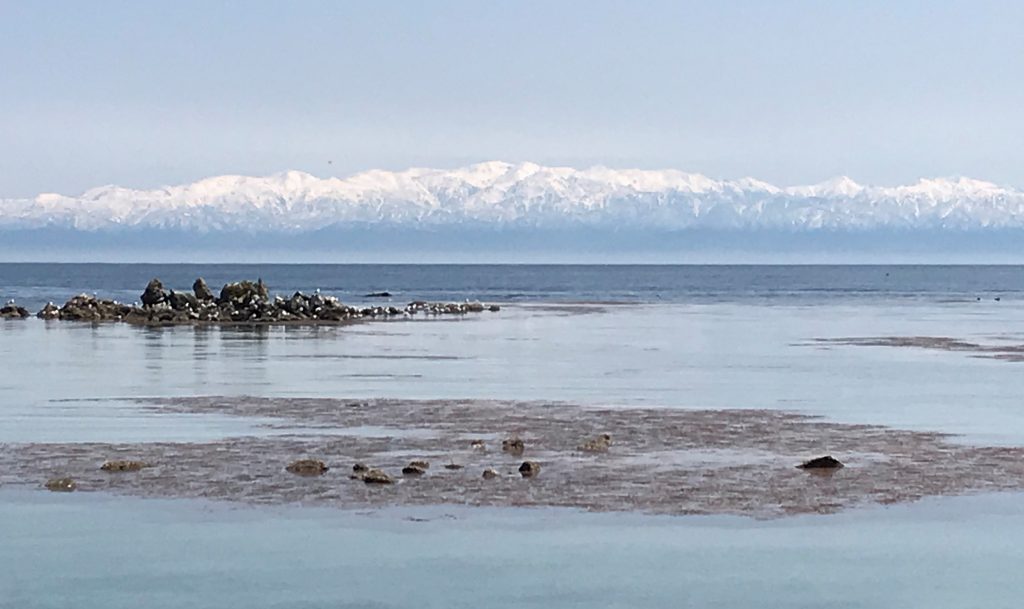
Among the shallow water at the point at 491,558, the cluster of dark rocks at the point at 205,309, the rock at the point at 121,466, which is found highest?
the cluster of dark rocks at the point at 205,309

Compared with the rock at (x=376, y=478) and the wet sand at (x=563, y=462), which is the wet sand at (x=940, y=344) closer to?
the wet sand at (x=563, y=462)

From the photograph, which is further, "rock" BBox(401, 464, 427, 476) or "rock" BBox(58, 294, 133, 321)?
"rock" BBox(58, 294, 133, 321)

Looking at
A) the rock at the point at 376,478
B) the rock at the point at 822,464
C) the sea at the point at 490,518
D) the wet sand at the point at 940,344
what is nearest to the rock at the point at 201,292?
the sea at the point at 490,518

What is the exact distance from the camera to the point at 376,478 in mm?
23812

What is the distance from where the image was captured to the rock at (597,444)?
27641 mm

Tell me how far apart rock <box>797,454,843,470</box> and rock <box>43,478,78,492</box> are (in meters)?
11.3

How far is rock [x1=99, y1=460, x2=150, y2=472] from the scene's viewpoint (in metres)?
25.0

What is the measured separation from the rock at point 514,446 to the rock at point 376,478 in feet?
12.7

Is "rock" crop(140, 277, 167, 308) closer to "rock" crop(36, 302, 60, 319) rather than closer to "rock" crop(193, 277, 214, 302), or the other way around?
"rock" crop(193, 277, 214, 302)

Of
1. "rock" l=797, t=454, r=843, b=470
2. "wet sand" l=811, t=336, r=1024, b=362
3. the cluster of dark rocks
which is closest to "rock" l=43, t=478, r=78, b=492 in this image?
"rock" l=797, t=454, r=843, b=470

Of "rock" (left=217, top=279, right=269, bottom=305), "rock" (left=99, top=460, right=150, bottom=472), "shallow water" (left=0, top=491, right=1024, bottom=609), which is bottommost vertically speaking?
"shallow water" (left=0, top=491, right=1024, bottom=609)

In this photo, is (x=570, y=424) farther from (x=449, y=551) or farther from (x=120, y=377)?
(x=120, y=377)

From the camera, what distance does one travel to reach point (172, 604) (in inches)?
656

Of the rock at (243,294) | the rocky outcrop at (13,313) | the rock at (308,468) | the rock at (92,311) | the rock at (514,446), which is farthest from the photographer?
the rock at (243,294)
